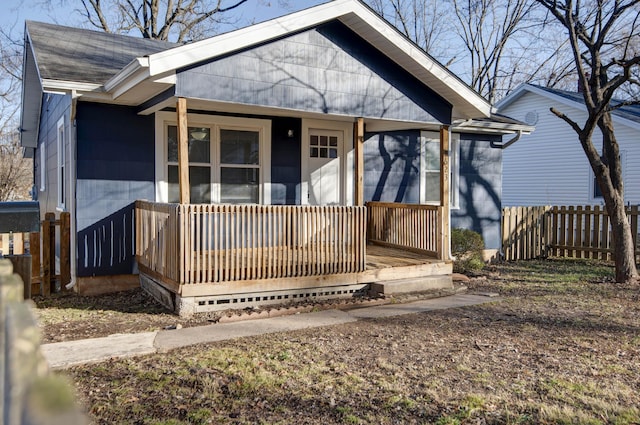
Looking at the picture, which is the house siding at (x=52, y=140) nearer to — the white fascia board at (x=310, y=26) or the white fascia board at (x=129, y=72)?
the white fascia board at (x=129, y=72)

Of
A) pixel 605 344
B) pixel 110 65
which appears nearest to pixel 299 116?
pixel 110 65

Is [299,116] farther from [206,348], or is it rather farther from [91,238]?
[206,348]

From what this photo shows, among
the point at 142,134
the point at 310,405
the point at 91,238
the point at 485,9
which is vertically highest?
the point at 485,9

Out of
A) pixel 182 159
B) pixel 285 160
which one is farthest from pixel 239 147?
pixel 182 159

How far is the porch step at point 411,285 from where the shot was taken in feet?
27.1

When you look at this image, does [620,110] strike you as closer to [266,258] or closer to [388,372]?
[266,258]

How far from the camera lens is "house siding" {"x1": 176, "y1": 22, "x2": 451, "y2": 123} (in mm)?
7261

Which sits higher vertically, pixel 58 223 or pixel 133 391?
pixel 58 223

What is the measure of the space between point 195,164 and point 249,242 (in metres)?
2.73

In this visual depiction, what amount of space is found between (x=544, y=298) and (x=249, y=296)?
471cm

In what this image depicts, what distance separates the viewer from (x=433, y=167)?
12172mm

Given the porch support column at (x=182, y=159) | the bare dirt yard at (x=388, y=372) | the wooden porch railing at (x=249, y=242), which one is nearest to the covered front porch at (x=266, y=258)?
the wooden porch railing at (x=249, y=242)

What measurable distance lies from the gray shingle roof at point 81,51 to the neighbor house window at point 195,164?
1.54 m

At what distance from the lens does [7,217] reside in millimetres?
3156
